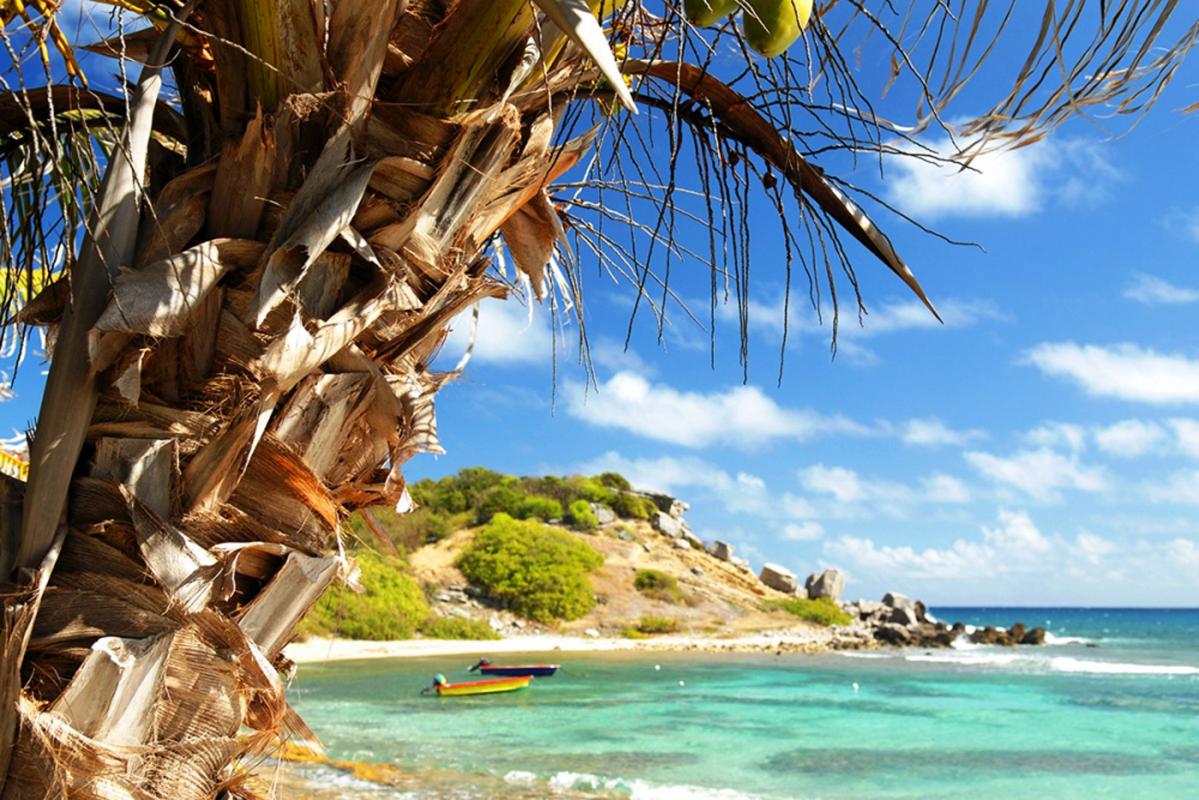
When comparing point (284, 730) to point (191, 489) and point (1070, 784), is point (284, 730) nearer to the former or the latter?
point (191, 489)

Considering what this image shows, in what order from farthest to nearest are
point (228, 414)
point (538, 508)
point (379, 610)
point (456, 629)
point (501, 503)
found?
point (538, 508)
point (501, 503)
point (456, 629)
point (379, 610)
point (228, 414)

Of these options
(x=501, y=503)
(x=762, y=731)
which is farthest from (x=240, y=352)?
(x=501, y=503)

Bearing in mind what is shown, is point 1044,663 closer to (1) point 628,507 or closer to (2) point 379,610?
(1) point 628,507

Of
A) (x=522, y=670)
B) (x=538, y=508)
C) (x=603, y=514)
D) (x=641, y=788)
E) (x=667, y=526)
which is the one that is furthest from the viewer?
(x=667, y=526)

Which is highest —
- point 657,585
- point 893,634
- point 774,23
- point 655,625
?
point 774,23

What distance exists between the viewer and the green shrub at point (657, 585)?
3850 centimetres

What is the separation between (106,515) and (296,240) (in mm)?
449

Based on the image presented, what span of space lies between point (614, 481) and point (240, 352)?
4803cm

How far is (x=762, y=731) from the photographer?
15945 mm

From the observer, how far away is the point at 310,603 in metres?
1.31

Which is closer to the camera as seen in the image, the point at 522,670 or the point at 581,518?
the point at 522,670

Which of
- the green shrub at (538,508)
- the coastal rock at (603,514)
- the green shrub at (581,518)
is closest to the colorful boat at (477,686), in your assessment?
the green shrub at (538,508)

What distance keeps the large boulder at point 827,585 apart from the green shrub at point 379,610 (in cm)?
2240

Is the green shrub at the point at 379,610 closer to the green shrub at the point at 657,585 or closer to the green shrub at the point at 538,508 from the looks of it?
the green shrub at the point at 538,508
